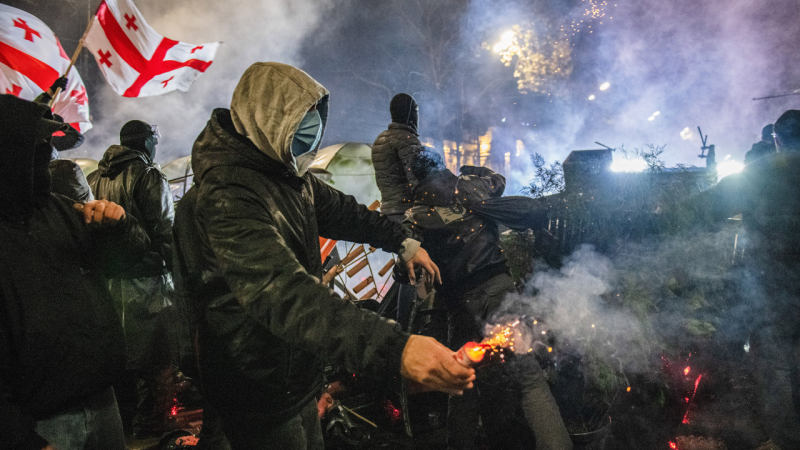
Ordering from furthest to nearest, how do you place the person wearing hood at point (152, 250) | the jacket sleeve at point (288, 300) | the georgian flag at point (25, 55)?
1. the georgian flag at point (25, 55)
2. the person wearing hood at point (152, 250)
3. the jacket sleeve at point (288, 300)

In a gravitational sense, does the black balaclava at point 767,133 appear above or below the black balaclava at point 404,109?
above

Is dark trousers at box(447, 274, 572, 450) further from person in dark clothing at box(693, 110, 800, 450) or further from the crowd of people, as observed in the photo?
person in dark clothing at box(693, 110, 800, 450)

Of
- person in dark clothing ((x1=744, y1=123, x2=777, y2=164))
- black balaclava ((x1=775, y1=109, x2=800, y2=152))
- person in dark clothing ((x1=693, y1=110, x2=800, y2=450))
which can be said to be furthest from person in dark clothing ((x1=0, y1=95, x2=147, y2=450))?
person in dark clothing ((x1=744, y1=123, x2=777, y2=164))

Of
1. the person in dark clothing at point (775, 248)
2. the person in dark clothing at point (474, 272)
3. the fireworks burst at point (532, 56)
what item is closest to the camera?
the person in dark clothing at point (474, 272)

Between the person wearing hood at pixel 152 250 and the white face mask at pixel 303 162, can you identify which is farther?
the person wearing hood at pixel 152 250

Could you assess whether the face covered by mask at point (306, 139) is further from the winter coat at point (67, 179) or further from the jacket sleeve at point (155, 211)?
the winter coat at point (67, 179)

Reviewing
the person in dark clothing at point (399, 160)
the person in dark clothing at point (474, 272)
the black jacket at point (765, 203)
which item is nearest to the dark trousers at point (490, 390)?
the person in dark clothing at point (474, 272)

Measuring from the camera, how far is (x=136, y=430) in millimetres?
4234

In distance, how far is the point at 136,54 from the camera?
18.0 feet

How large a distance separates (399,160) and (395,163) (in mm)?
78

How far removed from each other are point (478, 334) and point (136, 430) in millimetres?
4122

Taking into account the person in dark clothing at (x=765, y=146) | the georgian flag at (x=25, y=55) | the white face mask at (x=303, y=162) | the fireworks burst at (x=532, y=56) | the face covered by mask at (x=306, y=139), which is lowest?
the white face mask at (x=303, y=162)

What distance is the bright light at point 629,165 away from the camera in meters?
4.09

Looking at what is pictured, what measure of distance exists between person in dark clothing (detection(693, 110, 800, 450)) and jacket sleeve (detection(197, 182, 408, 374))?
428 cm
